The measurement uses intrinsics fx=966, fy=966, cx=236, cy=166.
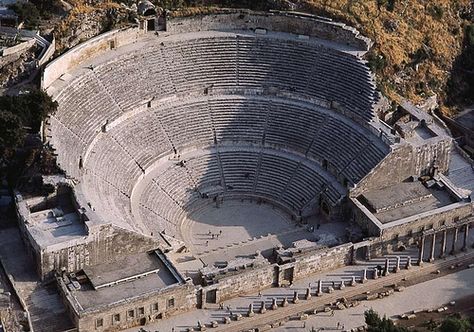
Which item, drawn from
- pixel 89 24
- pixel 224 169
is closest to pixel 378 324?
pixel 224 169

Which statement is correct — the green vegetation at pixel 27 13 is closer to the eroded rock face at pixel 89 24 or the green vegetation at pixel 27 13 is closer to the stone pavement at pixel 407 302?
the eroded rock face at pixel 89 24

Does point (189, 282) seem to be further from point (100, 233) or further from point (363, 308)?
point (363, 308)

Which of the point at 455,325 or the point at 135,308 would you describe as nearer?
the point at 455,325

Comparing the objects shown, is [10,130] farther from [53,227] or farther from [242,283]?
[242,283]

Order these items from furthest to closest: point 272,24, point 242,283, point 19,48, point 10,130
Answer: point 272,24, point 19,48, point 10,130, point 242,283

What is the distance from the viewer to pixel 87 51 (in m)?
81.7

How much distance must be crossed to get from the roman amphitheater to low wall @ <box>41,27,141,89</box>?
0.46 feet

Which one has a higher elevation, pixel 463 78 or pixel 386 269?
pixel 463 78

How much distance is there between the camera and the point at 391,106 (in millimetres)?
82000

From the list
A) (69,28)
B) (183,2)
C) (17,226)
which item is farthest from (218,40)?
(17,226)

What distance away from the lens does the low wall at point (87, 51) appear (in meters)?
77.6

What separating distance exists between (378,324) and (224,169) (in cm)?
2382

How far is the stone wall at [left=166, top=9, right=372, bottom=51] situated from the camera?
8594 cm

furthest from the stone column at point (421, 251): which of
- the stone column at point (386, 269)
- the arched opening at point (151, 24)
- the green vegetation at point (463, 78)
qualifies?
the arched opening at point (151, 24)
